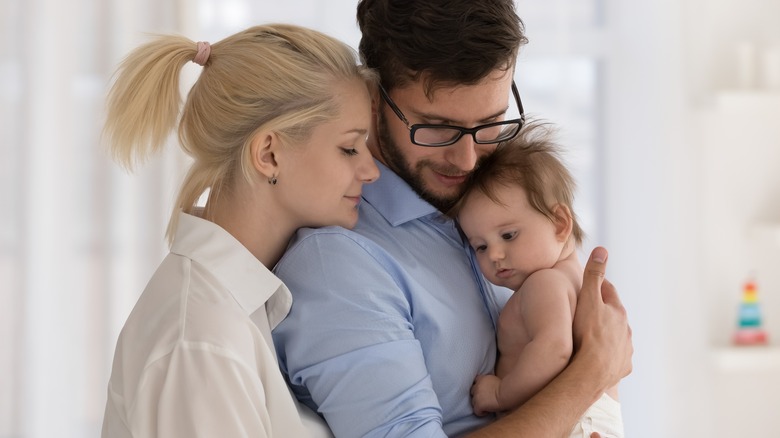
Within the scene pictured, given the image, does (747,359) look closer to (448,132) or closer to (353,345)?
(448,132)

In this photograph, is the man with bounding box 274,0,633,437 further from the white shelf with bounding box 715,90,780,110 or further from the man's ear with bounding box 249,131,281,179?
the white shelf with bounding box 715,90,780,110

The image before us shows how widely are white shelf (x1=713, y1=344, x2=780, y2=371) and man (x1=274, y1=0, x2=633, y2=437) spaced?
2.01 meters

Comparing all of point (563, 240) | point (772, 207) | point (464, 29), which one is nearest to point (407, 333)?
point (563, 240)

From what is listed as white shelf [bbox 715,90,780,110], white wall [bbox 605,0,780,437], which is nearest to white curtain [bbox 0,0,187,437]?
white wall [bbox 605,0,780,437]

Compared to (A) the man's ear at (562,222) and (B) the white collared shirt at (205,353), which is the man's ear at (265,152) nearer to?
Answer: (B) the white collared shirt at (205,353)

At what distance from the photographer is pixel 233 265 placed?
141 centimetres

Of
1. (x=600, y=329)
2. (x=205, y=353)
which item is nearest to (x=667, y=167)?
(x=600, y=329)

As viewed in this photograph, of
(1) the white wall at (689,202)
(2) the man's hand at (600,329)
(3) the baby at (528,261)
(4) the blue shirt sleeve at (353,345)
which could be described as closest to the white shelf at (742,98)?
(1) the white wall at (689,202)

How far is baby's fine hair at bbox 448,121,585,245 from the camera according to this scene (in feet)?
5.65

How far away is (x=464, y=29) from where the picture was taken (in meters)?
1.64

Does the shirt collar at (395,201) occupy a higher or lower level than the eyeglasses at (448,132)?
lower

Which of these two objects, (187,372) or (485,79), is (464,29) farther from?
(187,372)

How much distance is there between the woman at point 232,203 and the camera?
130 cm

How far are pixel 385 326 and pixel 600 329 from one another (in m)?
0.45
